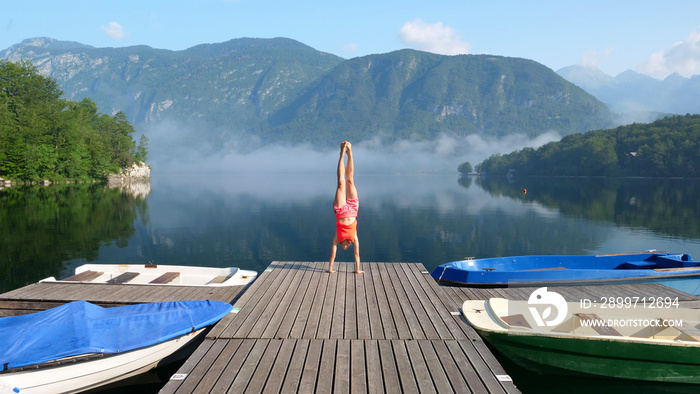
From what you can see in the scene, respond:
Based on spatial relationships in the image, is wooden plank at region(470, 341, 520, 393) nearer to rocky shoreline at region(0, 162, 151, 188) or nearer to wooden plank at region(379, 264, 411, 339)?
wooden plank at region(379, 264, 411, 339)

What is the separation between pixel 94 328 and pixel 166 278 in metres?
6.41

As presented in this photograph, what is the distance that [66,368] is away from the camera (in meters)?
7.42

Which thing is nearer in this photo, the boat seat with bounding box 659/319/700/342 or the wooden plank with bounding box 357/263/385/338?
the wooden plank with bounding box 357/263/385/338

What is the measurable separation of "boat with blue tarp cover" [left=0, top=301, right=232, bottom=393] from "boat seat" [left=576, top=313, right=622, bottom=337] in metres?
8.17

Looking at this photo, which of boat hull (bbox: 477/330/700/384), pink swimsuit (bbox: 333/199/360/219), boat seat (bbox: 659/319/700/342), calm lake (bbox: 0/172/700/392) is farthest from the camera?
calm lake (bbox: 0/172/700/392)

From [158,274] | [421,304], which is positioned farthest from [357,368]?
[158,274]

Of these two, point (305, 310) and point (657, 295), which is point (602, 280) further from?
point (305, 310)

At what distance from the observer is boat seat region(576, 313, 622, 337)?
914 cm

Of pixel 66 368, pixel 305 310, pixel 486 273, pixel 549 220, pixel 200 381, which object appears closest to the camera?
pixel 200 381

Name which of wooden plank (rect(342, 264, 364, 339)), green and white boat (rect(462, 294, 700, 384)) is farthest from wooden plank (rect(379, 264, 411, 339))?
green and white boat (rect(462, 294, 700, 384))

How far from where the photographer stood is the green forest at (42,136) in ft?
276

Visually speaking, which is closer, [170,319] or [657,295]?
[170,319]

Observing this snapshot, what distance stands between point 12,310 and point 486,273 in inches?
550

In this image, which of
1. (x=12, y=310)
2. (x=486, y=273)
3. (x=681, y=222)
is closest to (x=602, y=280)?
(x=486, y=273)
